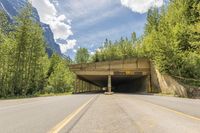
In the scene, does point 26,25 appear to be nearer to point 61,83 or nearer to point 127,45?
point 61,83

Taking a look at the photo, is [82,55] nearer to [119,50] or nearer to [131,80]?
[119,50]

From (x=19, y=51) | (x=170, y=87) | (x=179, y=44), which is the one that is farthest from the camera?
(x=19, y=51)

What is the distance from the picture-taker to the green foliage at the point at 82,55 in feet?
485

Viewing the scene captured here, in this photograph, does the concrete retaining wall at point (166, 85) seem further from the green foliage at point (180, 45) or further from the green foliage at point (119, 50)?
the green foliage at point (119, 50)

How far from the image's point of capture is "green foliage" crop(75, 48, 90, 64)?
485 ft

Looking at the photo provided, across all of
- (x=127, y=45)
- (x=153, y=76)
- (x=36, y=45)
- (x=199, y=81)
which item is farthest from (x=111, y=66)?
(x=127, y=45)

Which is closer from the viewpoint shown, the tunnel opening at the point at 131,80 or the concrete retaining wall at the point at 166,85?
the concrete retaining wall at the point at 166,85

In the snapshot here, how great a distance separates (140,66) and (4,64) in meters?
24.7

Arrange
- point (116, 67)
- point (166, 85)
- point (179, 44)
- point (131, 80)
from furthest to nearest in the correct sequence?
point (131, 80) → point (116, 67) → point (166, 85) → point (179, 44)

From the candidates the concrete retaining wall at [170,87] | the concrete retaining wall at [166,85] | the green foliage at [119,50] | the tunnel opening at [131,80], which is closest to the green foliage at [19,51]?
the tunnel opening at [131,80]

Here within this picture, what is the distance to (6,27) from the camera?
50000 mm

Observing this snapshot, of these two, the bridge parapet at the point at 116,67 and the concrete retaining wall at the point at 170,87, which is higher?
the bridge parapet at the point at 116,67

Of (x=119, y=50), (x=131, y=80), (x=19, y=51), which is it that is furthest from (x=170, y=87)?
(x=119, y=50)

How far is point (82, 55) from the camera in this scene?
149875mm
